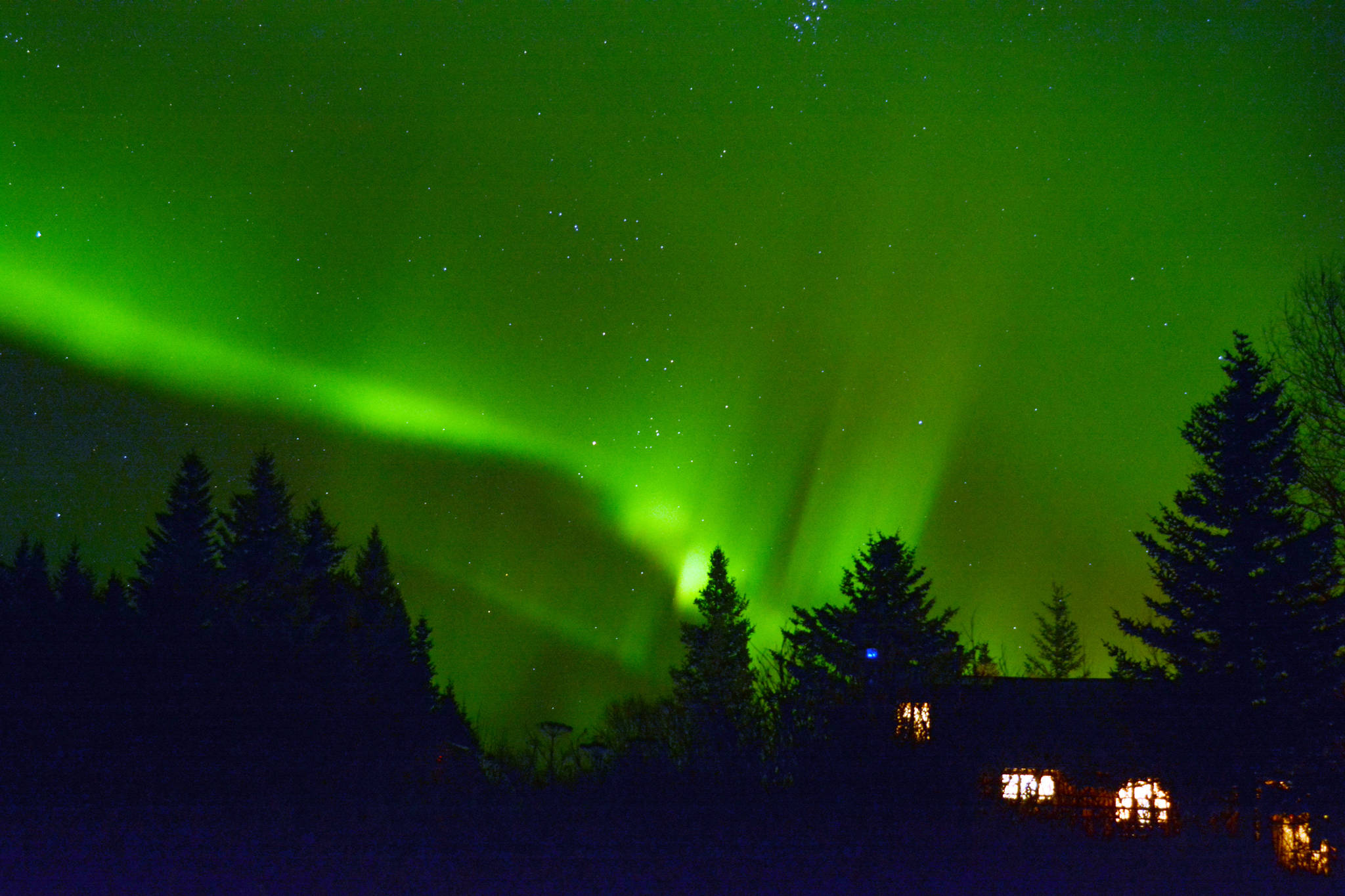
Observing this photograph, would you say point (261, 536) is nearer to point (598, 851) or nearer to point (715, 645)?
point (715, 645)

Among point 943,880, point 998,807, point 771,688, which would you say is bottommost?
point 943,880

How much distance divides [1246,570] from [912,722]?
40.4ft

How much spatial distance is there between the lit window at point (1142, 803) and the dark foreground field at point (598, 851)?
21 cm

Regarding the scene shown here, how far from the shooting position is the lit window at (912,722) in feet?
35.8

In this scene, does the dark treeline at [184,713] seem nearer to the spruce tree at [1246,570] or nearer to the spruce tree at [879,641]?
the spruce tree at [879,641]

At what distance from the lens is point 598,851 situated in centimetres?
927

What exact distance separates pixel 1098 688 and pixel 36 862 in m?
13.4

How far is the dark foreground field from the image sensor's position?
29.8 feet

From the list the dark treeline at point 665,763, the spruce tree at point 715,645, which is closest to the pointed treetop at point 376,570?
the spruce tree at point 715,645

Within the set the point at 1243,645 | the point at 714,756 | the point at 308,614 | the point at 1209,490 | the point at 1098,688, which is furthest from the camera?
the point at 308,614

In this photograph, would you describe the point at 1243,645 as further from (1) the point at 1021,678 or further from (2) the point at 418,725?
(2) the point at 418,725

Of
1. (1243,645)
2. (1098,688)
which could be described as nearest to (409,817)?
(1098,688)

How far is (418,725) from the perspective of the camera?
464 inches

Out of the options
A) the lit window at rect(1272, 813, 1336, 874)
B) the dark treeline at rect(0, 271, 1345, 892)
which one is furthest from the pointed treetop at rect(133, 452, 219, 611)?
the lit window at rect(1272, 813, 1336, 874)
